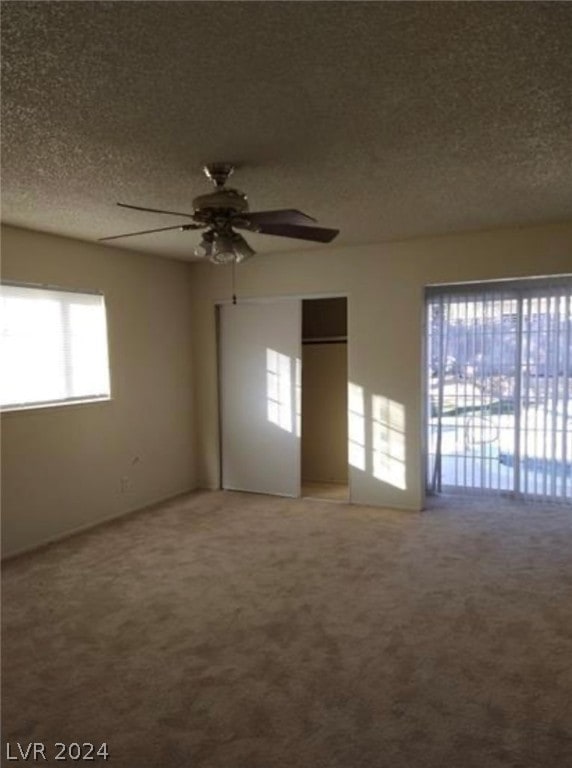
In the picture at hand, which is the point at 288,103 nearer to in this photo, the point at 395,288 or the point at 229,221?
the point at 229,221

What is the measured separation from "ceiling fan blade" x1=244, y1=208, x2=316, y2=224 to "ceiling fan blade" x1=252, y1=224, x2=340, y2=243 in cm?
6

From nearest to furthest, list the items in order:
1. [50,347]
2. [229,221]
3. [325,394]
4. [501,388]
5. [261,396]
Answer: [229,221], [50,347], [501,388], [261,396], [325,394]

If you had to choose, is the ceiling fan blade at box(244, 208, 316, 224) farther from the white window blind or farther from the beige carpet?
the white window blind

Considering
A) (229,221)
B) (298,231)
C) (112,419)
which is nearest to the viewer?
(229,221)

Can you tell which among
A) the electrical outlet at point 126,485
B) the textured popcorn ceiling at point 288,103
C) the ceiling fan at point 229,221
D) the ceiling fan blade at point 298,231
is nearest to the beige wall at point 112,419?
the electrical outlet at point 126,485

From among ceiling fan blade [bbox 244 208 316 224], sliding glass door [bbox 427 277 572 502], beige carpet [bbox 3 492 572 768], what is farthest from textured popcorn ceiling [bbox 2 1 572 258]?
beige carpet [bbox 3 492 572 768]

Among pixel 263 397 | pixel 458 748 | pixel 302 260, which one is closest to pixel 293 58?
pixel 458 748

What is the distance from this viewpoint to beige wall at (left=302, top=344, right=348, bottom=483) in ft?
19.7

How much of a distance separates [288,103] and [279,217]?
58 centimetres

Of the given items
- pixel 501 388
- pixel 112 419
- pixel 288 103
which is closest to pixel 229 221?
pixel 288 103

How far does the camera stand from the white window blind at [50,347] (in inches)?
152

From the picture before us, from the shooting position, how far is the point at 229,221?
2.69 meters

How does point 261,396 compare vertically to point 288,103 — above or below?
below

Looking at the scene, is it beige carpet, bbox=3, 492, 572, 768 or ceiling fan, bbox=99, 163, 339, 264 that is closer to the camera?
beige carpet, bbox=3, 492, 572, 768
